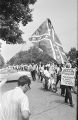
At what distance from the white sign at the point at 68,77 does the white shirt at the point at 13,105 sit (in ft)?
22.1

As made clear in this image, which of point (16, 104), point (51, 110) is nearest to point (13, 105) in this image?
point (16, 104)

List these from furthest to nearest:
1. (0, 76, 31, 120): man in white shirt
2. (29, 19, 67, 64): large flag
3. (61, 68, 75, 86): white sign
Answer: (29, 19, 67, 64): large flag < (61, 68, 75, 86): white sign < (0, 76, 31, 120): man in white shirt

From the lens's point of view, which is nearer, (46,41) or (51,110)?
(51,110)

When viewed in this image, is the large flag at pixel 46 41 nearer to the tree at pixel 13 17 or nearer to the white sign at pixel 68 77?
the tree at pixel 13 17

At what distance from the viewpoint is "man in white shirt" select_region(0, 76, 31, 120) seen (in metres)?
3.08

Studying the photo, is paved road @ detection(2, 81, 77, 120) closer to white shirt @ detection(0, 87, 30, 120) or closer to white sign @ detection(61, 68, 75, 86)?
white sign @ detection(61, 68, 75, 86)

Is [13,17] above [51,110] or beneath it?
above

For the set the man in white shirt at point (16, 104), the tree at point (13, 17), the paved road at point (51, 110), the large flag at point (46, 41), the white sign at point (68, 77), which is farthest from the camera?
the large flag at point (46, 41)

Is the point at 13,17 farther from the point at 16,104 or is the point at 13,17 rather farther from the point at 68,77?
the point at 16,104

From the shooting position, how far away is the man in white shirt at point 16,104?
3.08 metres

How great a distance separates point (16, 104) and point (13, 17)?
15487 mm

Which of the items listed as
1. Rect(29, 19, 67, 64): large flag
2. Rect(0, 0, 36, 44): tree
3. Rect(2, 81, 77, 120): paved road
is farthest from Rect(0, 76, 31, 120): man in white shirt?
Rect(29, 19, 67, 64): large flag

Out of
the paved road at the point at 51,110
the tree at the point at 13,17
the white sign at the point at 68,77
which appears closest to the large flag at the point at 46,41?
the tree at the point at 13,17

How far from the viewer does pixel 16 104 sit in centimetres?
318
